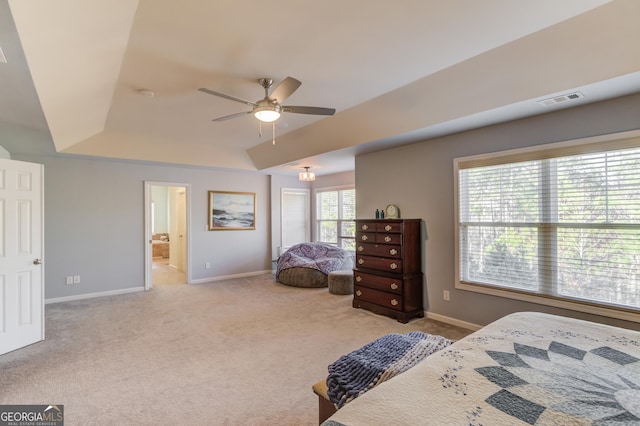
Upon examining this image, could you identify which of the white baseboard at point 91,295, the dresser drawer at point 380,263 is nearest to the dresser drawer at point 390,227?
the dresser drawer at point 380,263

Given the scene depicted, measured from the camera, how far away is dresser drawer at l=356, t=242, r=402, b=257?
4.12 metres

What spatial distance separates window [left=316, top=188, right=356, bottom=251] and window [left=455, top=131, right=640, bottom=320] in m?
3.42

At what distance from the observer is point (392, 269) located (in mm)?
4156

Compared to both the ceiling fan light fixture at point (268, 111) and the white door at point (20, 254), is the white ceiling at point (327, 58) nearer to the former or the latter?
the ceiling fan light fixture at point (268, 111)

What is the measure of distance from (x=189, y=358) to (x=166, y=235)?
27.2 feet

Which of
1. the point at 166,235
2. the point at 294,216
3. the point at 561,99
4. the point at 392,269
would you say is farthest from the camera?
the point at 166,235

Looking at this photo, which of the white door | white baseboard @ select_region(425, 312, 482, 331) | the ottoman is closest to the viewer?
the white door

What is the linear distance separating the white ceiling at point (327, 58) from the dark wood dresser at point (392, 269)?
1233 millimetres

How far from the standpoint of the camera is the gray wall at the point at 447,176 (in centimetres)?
284

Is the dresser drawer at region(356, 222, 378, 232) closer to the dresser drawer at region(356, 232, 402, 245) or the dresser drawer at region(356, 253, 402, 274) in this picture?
the dresser drawer at region(356, 232, 402, 245)

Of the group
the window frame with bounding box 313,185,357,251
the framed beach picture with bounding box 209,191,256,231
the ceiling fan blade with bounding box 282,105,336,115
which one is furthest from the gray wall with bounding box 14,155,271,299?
the ceiling fan blade with bounding box 282,105,336,115

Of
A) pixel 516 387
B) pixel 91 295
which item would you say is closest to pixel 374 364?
pixel 516 387

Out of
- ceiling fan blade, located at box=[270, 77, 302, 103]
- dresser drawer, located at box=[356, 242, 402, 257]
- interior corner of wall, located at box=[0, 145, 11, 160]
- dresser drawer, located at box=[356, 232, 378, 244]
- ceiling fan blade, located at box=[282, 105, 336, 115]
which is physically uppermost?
ceiling fan blade, located at box=[270, 77, 302, 103]

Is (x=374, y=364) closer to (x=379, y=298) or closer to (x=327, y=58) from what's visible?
(x=327, y=58)
